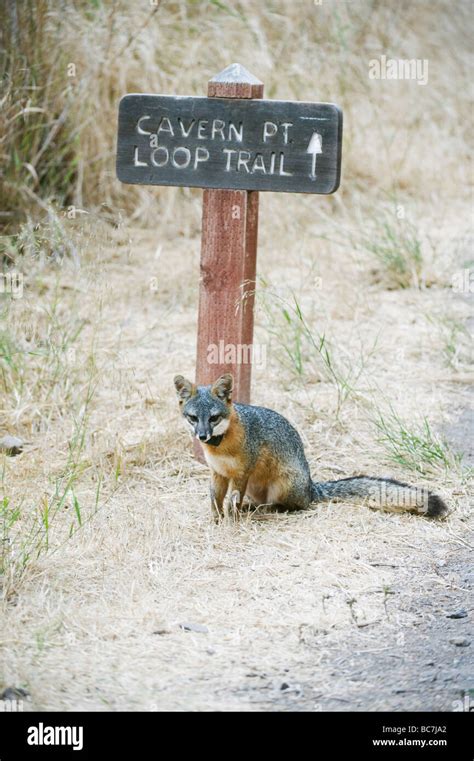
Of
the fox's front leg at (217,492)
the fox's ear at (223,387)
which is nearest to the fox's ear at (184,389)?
the fox's ear at (223,387)

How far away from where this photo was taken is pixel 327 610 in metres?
3.75

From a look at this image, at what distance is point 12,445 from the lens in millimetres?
5301

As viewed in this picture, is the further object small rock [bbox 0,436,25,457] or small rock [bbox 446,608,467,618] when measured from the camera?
small rock [bbox 0,436,25,457]

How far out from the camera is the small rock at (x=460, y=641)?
353cm

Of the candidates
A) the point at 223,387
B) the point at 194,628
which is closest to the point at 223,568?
the point at 194,628

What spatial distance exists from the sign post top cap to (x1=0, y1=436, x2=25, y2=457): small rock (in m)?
1.94

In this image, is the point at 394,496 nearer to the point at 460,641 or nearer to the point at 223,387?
the point at 223,387

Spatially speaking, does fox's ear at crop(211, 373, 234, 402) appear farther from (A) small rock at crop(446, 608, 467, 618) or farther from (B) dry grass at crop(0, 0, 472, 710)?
(A) small rock at crop(446, 608, 467, 618)

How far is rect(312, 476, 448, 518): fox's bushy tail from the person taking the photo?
14.9 ft

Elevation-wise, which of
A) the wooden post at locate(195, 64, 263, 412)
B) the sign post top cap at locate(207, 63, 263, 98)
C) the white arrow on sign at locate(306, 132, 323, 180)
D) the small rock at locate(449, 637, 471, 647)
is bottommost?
the small rock at locate(449, 637, 471, 647)

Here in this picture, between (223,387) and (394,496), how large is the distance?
2.88 feet

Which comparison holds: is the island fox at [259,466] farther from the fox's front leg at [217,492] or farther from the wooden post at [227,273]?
the wooden post at [227,273]

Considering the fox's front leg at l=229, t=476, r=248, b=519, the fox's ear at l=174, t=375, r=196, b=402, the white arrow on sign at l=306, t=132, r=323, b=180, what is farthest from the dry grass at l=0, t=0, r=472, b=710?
the white arrow on sign at l=306, t=132, r=323, b=180
